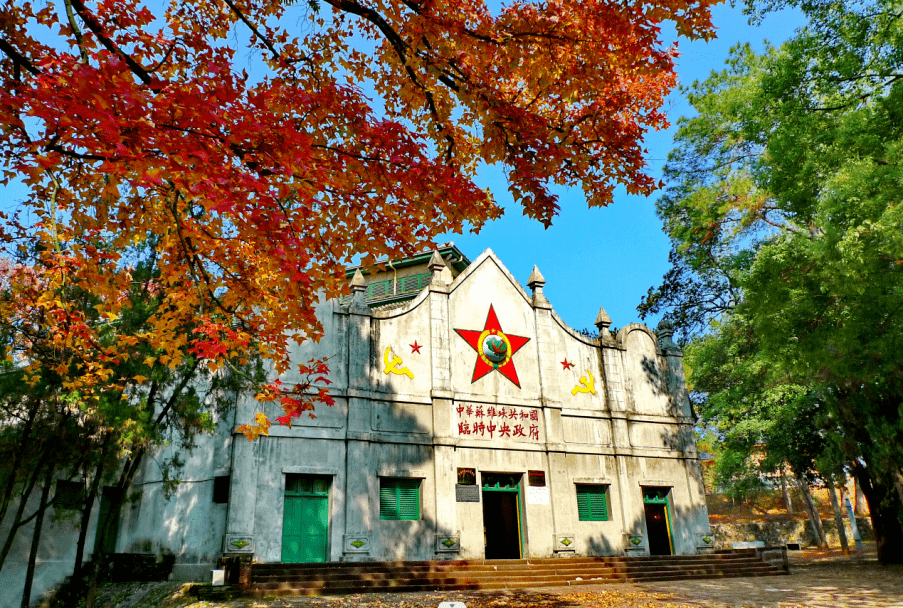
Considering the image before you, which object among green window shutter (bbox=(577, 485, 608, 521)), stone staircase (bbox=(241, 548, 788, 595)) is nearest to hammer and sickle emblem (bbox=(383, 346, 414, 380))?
stone staircase (bbox=(241, 548, 788, 595))

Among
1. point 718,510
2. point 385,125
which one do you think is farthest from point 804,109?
point 718,510

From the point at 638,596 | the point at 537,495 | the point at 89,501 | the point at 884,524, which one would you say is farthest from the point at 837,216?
the point at 89,501

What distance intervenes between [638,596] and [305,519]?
324 inches

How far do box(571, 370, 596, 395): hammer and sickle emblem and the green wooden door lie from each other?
335 inches

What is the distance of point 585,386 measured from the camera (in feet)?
65.6

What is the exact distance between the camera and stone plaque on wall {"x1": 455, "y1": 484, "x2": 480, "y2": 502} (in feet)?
56.0

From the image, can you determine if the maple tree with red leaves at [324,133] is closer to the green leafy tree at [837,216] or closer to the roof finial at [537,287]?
the green leafy tree at [837,216]

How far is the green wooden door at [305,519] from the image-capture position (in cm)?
1520

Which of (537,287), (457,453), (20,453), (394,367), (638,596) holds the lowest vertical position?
(638,596)

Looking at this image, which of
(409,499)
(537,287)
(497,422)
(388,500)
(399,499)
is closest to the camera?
(388,500)

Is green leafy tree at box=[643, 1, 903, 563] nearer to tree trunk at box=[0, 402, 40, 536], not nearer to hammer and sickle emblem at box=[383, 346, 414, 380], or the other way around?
hammer and sickle emblem at box=[383, 346, 414, 380]

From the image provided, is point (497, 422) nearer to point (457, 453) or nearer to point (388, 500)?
point (457, 453)

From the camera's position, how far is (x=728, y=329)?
72.9ft

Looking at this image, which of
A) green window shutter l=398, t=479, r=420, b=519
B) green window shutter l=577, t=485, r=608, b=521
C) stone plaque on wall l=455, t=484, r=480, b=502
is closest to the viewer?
green window shutter l=398, t=479, r=420, b=519
